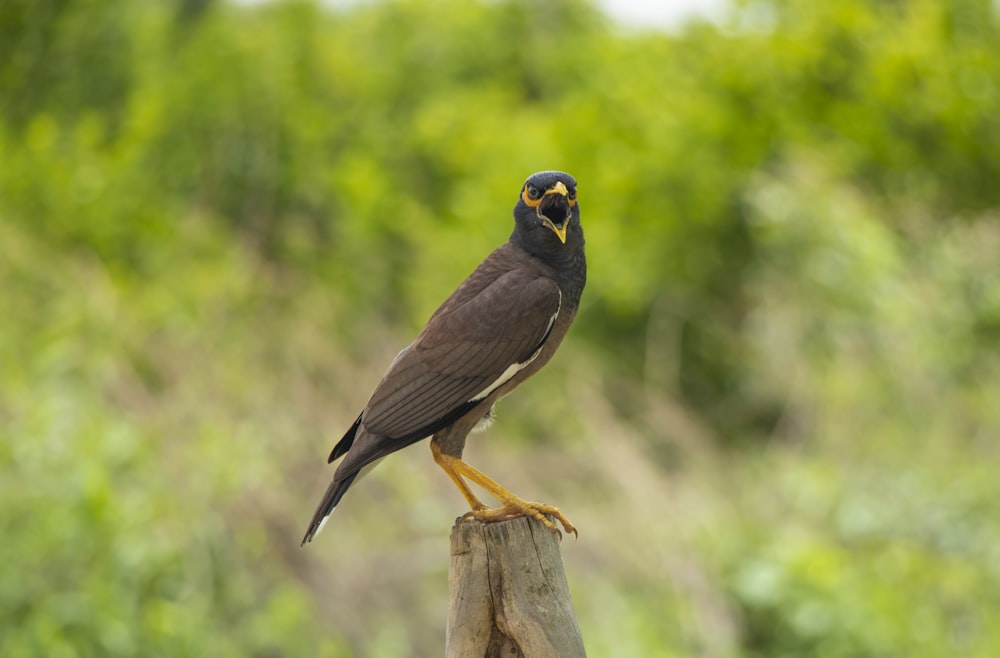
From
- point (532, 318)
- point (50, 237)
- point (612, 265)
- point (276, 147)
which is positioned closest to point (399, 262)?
point (276, 147)

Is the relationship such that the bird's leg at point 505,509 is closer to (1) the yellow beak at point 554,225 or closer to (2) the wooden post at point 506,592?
(2) the wooden post at point 506,592

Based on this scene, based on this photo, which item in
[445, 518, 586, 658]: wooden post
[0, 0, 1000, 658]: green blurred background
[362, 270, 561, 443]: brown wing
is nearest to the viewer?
[445, 518, 586, 658]: wooden post

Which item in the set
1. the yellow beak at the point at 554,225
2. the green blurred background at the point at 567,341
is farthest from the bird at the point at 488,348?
the green blurred background at the point at 567,341

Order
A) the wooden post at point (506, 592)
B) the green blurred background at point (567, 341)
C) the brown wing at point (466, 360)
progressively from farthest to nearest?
the green blurred background at point (567, 341)
the brown wing at point (466, 360)
the wooden post at point (506, 592)

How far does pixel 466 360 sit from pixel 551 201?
1.58 ft

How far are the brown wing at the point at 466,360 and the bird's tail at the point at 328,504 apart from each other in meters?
0.16

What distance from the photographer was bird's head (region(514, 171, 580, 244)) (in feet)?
10.5

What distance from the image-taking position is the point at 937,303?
10766 mm

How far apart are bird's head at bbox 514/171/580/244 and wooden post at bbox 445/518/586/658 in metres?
0.80

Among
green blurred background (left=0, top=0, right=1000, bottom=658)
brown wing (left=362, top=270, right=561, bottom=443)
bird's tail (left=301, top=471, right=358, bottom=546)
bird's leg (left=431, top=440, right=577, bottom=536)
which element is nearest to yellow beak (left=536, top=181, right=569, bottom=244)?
brown wing (left=362, top=270, right=561, bottom=443)

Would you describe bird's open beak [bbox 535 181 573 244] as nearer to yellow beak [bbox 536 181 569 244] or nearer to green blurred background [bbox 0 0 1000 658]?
yellow beak [bbox 536 181 569 244]

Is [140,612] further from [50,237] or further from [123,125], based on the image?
[123,125]

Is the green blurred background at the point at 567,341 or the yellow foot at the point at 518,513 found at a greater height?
the green blurred background at the point at 567,341

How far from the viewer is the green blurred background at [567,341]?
23.0ft
